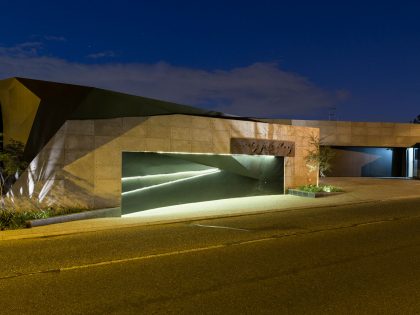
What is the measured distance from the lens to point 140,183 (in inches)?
706

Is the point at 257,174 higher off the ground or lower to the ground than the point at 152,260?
higher

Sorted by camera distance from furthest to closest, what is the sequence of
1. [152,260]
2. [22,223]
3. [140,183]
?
[140,183], [22,223], [152,260]

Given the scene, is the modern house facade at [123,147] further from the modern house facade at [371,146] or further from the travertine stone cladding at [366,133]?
the modern house facade at [371,146]

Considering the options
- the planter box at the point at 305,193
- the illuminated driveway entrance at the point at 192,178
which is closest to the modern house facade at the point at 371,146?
the illuminated driveway entrance at the point at 192,178

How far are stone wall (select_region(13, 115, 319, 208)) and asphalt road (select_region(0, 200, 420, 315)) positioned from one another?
11.2 feet

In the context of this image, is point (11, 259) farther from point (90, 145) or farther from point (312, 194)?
point (312, 194)

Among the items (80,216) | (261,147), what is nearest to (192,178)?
(261,147)

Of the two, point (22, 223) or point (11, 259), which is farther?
point (22, 223)

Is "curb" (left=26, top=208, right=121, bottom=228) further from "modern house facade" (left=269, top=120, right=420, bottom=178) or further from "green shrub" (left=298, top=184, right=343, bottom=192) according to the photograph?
"modern house facade" (left=269, top=120, right=420, bottom=178)

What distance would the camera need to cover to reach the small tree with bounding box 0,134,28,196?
1261 centimetres

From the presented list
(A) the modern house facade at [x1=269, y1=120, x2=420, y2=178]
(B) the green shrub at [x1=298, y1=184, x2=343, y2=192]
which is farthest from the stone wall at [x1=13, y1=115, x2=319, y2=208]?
(A) the modern house facade at [x1=269, y1=120, x2=420, y2=178]

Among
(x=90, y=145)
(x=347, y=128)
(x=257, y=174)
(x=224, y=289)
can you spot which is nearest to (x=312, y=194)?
(x=257, y=174)

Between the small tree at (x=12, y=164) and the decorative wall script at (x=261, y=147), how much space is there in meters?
9.96

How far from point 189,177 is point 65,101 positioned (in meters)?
7.98
